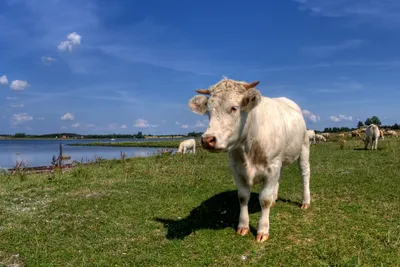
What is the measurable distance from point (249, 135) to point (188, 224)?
→ 249 centimetres

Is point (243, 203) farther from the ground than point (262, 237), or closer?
farther from the ground

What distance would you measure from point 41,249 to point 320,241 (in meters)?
4.76

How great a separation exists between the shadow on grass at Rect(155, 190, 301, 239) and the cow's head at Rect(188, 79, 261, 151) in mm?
2334

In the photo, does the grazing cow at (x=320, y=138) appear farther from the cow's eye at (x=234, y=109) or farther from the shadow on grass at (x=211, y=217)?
the cow's eye at (x=234, y=109)

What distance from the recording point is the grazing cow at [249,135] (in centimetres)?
530

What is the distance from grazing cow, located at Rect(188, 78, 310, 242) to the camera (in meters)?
5.30

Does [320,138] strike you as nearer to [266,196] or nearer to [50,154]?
[266,196]

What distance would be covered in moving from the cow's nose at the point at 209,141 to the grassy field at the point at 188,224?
185cm

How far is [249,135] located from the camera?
594 cm

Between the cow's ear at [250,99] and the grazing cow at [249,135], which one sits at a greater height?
the cow's ear at [250,99]

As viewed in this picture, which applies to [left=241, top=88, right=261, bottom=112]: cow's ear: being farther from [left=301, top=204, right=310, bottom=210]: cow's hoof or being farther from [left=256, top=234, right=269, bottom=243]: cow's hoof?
[left=301, top=204, right=310, bottom=210]: cow's hoof

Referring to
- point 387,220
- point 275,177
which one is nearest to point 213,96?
point 275,177

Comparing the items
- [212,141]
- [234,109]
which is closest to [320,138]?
[234,109]

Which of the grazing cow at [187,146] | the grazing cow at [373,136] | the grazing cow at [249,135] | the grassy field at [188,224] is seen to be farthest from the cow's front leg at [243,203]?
the grazing cow at [187,146]
